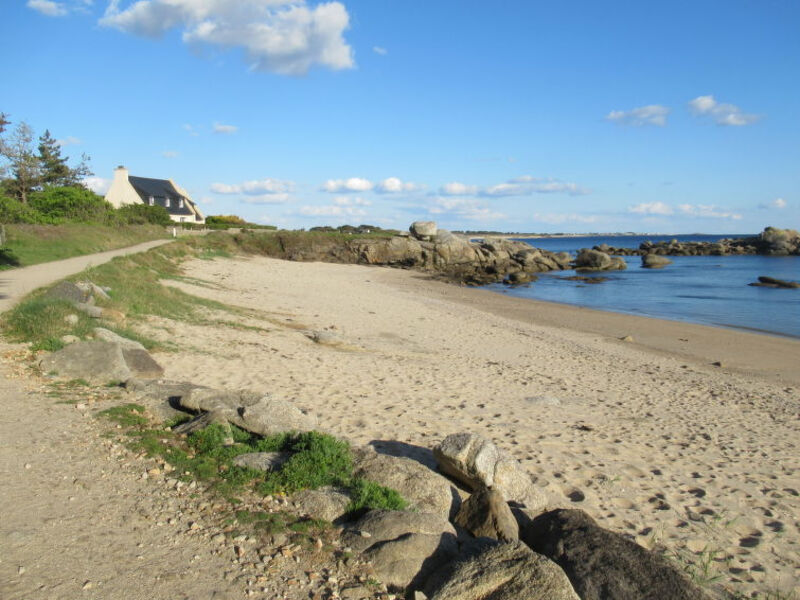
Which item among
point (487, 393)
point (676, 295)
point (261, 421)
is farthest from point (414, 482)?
point (676, 295)

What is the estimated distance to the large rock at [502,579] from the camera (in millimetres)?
3955

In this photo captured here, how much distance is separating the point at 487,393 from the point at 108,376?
21.8ft

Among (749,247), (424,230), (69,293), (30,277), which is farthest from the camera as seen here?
(749,247)

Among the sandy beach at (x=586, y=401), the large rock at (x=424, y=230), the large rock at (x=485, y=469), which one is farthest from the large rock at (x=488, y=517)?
the large rock at (x=424, y=230)

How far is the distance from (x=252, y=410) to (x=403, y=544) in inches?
121

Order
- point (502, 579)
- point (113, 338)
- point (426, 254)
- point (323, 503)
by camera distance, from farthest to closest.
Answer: point (426, 254)
point (113, 338)
point (323, 503)
point (502, 579)

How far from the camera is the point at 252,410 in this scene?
705 centimetres

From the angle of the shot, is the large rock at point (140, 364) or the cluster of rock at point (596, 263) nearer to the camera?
the large rock at point (140, 364)

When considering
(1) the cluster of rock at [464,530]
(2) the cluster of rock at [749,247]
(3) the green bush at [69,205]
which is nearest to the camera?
(1) the cluster of rock at [464,530]

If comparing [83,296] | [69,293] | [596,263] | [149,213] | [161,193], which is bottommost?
[596,263]

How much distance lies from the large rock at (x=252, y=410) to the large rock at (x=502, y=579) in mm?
3087

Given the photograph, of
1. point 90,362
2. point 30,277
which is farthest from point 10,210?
point 90,362

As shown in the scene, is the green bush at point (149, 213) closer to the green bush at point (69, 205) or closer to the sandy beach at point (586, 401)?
the green bush at point (69, 205)

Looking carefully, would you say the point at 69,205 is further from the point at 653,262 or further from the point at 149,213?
the point at 653,262
